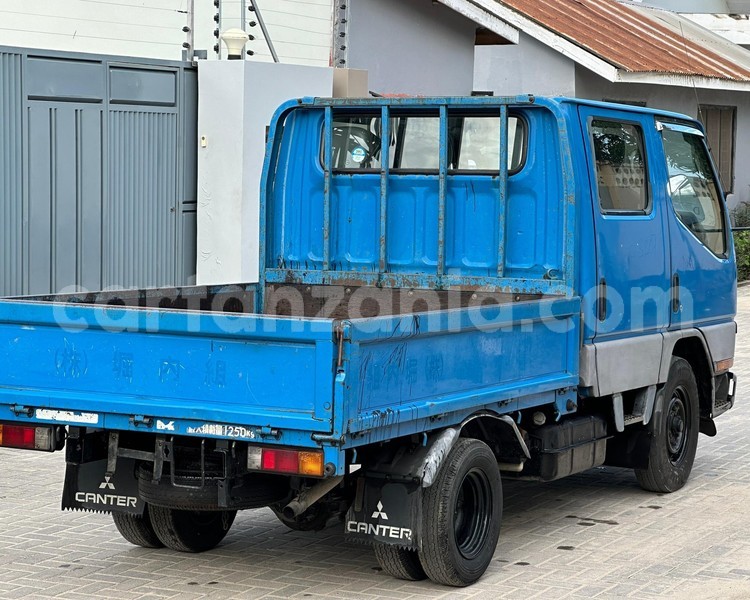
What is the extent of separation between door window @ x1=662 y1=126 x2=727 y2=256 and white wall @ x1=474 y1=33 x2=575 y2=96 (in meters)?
11.1

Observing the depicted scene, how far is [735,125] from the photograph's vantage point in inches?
985

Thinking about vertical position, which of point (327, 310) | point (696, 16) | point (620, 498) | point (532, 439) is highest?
point (696, 16)

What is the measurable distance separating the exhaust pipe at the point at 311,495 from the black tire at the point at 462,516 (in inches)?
17.8

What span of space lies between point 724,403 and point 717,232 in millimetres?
1194

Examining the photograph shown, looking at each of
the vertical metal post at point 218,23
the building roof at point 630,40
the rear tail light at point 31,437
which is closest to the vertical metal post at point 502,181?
the rear tail light at point 31,437

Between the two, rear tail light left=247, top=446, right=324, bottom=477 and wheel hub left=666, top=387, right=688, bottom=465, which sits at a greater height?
rear tail light left=247, top=446, right=324, bottom=477

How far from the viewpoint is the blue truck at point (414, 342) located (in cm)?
576

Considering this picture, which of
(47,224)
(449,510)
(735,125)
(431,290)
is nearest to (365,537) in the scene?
(449,510)

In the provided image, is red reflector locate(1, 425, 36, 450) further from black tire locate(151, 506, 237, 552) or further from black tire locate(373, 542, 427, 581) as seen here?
black tire locate(373, 542, 427, 581)

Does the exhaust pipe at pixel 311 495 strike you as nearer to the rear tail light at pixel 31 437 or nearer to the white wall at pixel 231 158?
the rear tail light at pixel 31 437

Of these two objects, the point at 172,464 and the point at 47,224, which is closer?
the point at 172,464

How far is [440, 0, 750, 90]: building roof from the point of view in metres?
19.2

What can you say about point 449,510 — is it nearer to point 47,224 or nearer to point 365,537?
point 365,537

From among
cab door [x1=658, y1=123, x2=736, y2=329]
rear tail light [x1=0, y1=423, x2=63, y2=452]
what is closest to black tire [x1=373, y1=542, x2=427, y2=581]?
rear tail light [x1=0, y1=423, x2=63, y2=452]
